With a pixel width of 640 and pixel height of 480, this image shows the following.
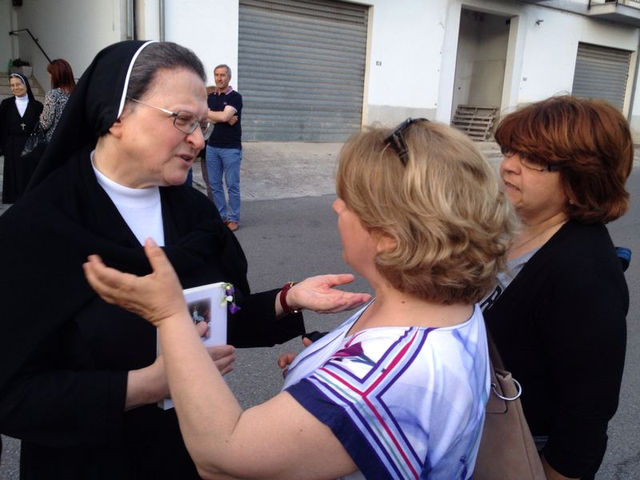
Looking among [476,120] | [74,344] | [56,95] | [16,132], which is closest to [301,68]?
[476,120]

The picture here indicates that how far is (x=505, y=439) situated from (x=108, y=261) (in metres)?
1.07

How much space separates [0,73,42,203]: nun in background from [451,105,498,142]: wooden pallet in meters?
11.8

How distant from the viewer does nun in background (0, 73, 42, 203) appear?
273 inches

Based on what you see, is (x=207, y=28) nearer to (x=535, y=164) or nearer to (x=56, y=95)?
(x=56, y=95)

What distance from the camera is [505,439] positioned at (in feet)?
4.55

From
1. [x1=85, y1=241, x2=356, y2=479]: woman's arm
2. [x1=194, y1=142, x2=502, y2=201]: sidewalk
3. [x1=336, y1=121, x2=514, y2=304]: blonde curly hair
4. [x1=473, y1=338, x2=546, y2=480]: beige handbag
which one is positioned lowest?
[x1=194, y1=142, x2=502, y2=201]: sidewalk

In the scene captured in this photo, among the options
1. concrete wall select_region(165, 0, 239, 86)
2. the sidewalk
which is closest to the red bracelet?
the sidewalk

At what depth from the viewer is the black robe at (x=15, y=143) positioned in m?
6.91

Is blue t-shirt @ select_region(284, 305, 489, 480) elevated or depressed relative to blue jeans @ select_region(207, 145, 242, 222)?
elevated

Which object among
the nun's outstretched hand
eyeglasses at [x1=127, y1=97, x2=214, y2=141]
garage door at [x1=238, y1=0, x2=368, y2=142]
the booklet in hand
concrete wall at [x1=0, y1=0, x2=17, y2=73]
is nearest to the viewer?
the nun's outstretched hand

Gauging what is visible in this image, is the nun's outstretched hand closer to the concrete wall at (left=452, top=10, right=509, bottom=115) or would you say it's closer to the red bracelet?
the red bracelet

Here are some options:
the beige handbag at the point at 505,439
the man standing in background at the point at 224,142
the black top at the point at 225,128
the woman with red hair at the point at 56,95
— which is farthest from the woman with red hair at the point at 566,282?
the woman with red hair at the point at 56,95

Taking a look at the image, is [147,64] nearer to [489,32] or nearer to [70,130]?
[70,130]

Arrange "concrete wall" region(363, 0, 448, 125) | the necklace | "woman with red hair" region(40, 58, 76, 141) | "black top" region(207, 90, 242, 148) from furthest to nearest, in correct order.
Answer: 1. "concrete wall" region(363, 0, 448, 125)
2. "black top" region(207, 90, 242, 148)
3. "woman with red hair" region(40, 58, 76, 141)
4. the necklace
